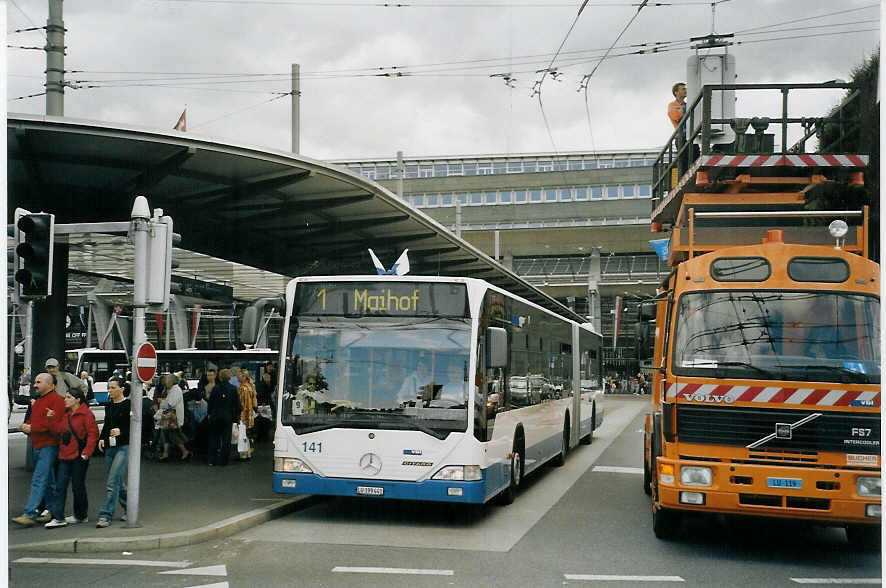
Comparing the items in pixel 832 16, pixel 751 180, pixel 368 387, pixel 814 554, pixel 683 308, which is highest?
pixel 832 16

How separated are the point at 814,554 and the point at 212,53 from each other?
39.0 ft

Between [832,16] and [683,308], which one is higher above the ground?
[832,16]

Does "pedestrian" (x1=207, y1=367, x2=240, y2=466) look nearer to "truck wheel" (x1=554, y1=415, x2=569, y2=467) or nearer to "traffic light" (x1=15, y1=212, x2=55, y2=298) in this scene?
"truck wheel" (x1=554, y1=415, x2=569, y2=467)

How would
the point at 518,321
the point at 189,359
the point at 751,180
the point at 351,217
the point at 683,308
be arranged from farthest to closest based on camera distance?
the point at 189,359 < the point at 351,217 < the point at 518,321 < the point at 751,180 < the point at 683,308

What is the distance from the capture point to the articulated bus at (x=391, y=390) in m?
11.2

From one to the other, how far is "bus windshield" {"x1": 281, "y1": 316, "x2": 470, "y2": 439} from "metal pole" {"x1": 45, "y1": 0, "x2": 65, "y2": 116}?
190 inches

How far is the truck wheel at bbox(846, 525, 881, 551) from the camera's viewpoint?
9.91m

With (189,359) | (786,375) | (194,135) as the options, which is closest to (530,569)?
(786,375)

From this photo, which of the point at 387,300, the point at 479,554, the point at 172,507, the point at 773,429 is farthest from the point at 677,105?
the point at 172,507

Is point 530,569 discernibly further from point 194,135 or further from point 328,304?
point 194,135

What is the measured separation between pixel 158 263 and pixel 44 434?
7.29ft

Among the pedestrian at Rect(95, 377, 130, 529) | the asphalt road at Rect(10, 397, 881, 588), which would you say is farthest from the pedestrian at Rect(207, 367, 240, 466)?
the pedestrian at Rect(95, 377, 130, 529)

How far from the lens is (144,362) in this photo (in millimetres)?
10953

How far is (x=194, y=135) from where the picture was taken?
12250 millimetres
